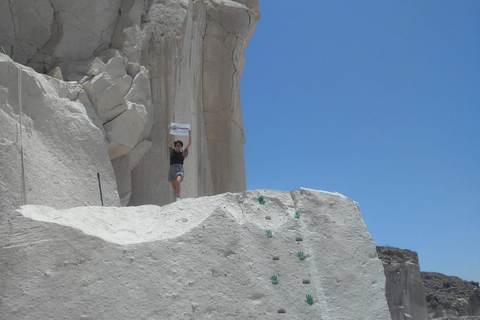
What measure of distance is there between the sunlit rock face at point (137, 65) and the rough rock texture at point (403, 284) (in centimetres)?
1053

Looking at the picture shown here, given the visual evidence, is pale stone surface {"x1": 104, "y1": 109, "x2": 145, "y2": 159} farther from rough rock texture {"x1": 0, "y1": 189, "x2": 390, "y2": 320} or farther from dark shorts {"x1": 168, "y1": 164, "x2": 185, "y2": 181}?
rough rock texture {"x1": 0, "y1": 189, "x2": 390, "y2": 320}

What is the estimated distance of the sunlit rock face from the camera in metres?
9.20

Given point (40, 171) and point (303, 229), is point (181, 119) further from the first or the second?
point (303, 229)

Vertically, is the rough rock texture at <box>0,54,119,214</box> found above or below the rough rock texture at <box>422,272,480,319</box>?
above

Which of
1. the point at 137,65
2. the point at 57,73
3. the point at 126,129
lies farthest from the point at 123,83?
the point at 57,73

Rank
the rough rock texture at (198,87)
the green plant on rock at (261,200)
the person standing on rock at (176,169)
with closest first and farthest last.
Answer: the green plant on rock at (261,200), the person standing on rock at (176,169), the rough rock texture at (198,87)

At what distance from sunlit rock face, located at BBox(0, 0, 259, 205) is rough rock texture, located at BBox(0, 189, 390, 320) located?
4.14m

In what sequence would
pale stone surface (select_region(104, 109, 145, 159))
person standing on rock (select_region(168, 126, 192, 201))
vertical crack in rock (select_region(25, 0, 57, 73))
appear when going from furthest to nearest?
vertical crack in rock (select_region(25, 0, 57, 73))
pale stone surface (select_region(104, 109, 145, 159))
person standing on rock (select_region(168, 126, 192, 201))

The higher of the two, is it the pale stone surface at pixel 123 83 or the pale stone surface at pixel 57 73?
the pale stone surface at pixel 123 83

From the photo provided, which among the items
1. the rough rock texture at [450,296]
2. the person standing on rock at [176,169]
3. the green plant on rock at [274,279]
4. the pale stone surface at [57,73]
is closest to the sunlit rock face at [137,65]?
the pale stone surface at [57,73]

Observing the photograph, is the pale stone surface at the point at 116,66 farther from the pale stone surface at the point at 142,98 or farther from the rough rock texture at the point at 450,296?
the rough rock texture at the point at 450,296

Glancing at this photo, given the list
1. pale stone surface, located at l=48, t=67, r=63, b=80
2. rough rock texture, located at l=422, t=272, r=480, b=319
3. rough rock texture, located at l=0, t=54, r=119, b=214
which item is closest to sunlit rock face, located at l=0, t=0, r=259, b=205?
pale stone surface, located at l=48, t=67, r=63, b=80

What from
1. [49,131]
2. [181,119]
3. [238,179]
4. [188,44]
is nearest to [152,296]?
[49,131]

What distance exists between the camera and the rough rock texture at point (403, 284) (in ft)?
70.3
